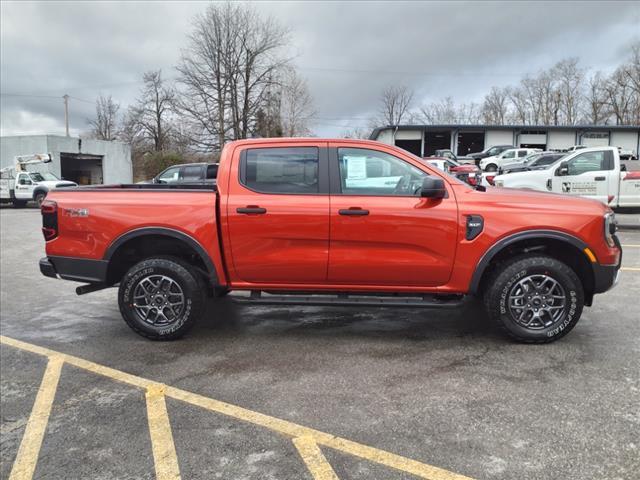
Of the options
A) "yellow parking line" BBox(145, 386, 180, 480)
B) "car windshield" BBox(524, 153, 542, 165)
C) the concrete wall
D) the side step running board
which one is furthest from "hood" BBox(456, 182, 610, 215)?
the concrete wall

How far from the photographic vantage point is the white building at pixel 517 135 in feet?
150

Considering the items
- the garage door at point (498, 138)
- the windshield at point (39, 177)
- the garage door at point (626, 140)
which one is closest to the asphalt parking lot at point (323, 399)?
the windshield at point (39, 177)

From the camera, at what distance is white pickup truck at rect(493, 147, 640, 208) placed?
481 inches

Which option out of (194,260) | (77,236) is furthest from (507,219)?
(77,236)

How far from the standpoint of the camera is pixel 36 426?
124 inches

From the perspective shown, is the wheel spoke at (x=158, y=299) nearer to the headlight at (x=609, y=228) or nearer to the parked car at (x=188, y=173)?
the headlight at (x=609, y=228)

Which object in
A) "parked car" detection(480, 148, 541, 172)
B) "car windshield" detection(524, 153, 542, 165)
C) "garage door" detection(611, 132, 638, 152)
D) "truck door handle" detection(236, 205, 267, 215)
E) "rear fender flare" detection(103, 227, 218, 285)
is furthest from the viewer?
"garage door" detection(611, 132, 638, 152)

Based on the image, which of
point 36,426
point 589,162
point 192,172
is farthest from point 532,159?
point 36,426

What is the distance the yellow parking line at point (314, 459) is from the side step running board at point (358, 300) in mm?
1633

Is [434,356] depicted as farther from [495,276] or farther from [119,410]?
[119,410]

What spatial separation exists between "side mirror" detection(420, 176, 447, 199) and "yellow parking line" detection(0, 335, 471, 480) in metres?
2.11

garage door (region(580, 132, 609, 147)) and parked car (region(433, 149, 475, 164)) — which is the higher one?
garage door (region(580, 132, 609, 147))

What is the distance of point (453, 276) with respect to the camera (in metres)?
4.27

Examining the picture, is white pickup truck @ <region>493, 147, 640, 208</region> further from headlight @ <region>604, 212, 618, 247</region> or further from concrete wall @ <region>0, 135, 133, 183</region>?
concrete wall @ <region>0, 135, 133, 183</region>
